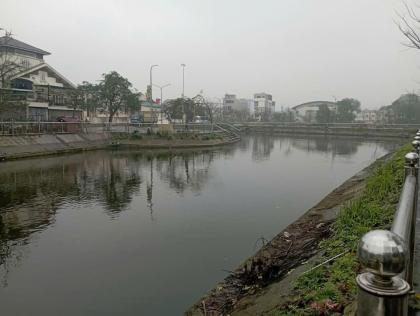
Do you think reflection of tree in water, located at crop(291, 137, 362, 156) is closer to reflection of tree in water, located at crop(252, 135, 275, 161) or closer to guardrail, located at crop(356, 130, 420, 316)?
reflection of tree in water, located at crop(252, 135, 275, 161)

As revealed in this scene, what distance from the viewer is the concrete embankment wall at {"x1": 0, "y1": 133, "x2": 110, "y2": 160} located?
2112 centimetres

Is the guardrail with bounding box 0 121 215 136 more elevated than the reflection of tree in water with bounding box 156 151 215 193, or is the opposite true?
the guardrail with bounding box 0 121 215 136

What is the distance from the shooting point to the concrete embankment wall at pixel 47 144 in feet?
69.3

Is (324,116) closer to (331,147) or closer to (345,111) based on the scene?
(345,111)

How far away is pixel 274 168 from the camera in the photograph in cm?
2069

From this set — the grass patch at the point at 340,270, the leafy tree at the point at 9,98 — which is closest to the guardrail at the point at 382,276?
the grass patch at the point at 340,270

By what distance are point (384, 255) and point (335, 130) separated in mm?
55636

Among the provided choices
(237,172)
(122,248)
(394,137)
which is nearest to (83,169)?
(237,172)

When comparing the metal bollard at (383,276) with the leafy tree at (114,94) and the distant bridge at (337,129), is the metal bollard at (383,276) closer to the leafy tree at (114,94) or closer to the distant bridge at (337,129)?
the leafy tree at (114,94)

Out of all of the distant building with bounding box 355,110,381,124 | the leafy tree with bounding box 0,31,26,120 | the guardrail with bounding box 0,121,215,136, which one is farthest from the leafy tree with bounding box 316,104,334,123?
the leafy tree with bounding box 0,31,26,120

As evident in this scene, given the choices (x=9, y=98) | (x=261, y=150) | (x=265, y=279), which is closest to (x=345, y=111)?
(x=261, y=150)

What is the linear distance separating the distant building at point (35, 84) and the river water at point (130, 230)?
1366cm

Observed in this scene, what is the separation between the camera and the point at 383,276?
1.00 m

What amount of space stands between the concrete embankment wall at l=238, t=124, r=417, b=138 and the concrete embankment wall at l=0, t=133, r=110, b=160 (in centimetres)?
3288
